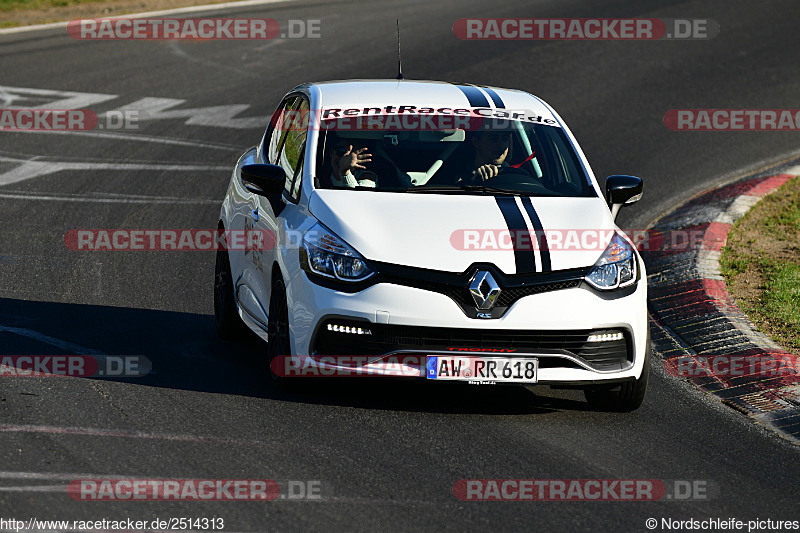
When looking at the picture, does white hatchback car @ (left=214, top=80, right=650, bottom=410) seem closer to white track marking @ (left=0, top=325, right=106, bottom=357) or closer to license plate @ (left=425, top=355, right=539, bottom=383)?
license plate @ (left=425, top=355, right=539, bottom=383)

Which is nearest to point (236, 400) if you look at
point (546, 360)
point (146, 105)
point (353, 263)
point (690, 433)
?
point (353, 263)

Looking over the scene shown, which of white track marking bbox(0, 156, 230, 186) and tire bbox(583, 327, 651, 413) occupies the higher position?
white track marking bbox(0, 156, 230, 186)

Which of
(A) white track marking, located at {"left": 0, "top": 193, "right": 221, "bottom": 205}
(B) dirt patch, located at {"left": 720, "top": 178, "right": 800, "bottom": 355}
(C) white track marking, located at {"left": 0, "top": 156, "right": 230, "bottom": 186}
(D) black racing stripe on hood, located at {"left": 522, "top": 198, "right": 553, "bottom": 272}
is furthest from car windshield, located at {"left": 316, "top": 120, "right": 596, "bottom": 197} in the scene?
(C) white track marking, located at {"left": 0, "top": 156, "right": 230, "bottom": 186}

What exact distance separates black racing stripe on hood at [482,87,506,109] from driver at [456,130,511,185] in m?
0.32

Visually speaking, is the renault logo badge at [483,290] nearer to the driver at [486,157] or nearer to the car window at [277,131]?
the driver at [486,157]

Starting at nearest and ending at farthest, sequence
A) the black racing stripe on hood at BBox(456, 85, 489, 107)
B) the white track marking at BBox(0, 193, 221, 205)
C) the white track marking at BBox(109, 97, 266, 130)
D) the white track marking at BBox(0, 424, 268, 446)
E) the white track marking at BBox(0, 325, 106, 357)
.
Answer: the white track marking at BBox(0, 424, 268, 446) < the white track marking at BBox(0, 325, 106, 357) < the black racing stripe on hood at BBox(456, 85, 489, 107) < the white track marking at BBox(0, 193, 221, 205) < the white track marking at BBox(109, 97, 266, 130)

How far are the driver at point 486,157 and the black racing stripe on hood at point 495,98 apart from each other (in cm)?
32

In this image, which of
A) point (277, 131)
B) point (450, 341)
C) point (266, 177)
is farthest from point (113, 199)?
point (450, 341)

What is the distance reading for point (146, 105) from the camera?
18156mm

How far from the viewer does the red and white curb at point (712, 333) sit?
331 inches

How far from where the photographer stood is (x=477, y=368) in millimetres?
7277

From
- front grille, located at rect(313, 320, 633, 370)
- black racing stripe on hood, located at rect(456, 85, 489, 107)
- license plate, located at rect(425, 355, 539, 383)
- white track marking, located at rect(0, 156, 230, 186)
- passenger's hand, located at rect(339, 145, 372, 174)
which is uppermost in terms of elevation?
black racing stripe on hood, located at rect(456, 85, 489, 107)

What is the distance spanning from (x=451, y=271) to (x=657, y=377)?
2261mm

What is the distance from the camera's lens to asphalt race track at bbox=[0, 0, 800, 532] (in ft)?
20.5
